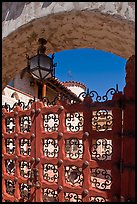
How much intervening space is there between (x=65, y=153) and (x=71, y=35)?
1.24 m

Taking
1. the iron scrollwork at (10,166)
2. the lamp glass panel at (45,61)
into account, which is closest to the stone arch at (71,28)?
the lamp glass panel at (45,61)

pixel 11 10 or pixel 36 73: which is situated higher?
pixel 11 10

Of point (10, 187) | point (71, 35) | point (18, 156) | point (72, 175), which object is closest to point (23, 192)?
point (10, 187)

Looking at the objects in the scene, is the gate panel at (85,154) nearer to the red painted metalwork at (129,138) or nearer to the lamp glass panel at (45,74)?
the red painted metalwork at (129,138)

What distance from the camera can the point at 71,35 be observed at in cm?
222

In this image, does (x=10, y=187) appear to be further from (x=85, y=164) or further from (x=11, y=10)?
(x=11, y=10)

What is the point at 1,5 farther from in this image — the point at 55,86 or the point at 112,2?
the point at 55,86

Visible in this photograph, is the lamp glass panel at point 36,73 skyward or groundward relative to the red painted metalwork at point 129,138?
skyward

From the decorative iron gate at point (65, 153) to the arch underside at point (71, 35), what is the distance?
504mm

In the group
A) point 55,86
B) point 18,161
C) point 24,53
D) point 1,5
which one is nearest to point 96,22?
point 1,5

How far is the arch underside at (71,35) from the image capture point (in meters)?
1.68

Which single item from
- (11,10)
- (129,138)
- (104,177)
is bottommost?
(104,177)

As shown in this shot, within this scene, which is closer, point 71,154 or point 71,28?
point 71,28

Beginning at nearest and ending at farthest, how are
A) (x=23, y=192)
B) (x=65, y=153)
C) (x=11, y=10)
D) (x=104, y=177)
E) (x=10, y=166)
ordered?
(x=11, y=10), (x=104, y=177), (x=65, y=153), (x=23, y=192), (x=10, y=166)
